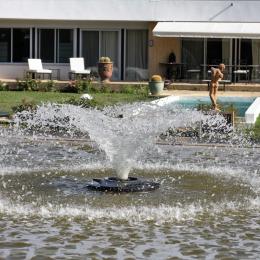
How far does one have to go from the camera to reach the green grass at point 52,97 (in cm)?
3062

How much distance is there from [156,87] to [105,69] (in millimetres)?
4979

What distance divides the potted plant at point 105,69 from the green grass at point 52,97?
10.3ft

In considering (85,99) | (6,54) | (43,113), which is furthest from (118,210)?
(6,54)

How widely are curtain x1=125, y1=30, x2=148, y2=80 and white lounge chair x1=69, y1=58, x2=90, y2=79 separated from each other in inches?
87.6

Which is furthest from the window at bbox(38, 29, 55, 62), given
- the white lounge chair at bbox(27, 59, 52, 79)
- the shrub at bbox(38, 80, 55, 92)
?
the shrub at bbox(38, 80, 55, 92)

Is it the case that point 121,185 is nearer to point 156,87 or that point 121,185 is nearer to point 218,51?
point 156,87

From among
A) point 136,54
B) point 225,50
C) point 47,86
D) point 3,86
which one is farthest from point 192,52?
point 3,86

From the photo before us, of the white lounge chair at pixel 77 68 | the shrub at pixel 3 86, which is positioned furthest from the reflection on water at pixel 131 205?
the white lounge chair at pixel 77 68

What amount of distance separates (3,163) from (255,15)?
2252cm

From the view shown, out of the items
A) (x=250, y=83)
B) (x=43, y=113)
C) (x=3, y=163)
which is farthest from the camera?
(x=250, y=83)

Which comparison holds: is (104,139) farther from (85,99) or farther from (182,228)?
(85,99)

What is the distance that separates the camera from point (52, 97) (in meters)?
32.8

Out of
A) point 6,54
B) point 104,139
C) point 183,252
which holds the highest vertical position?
point 6,54

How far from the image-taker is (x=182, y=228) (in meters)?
11.9
